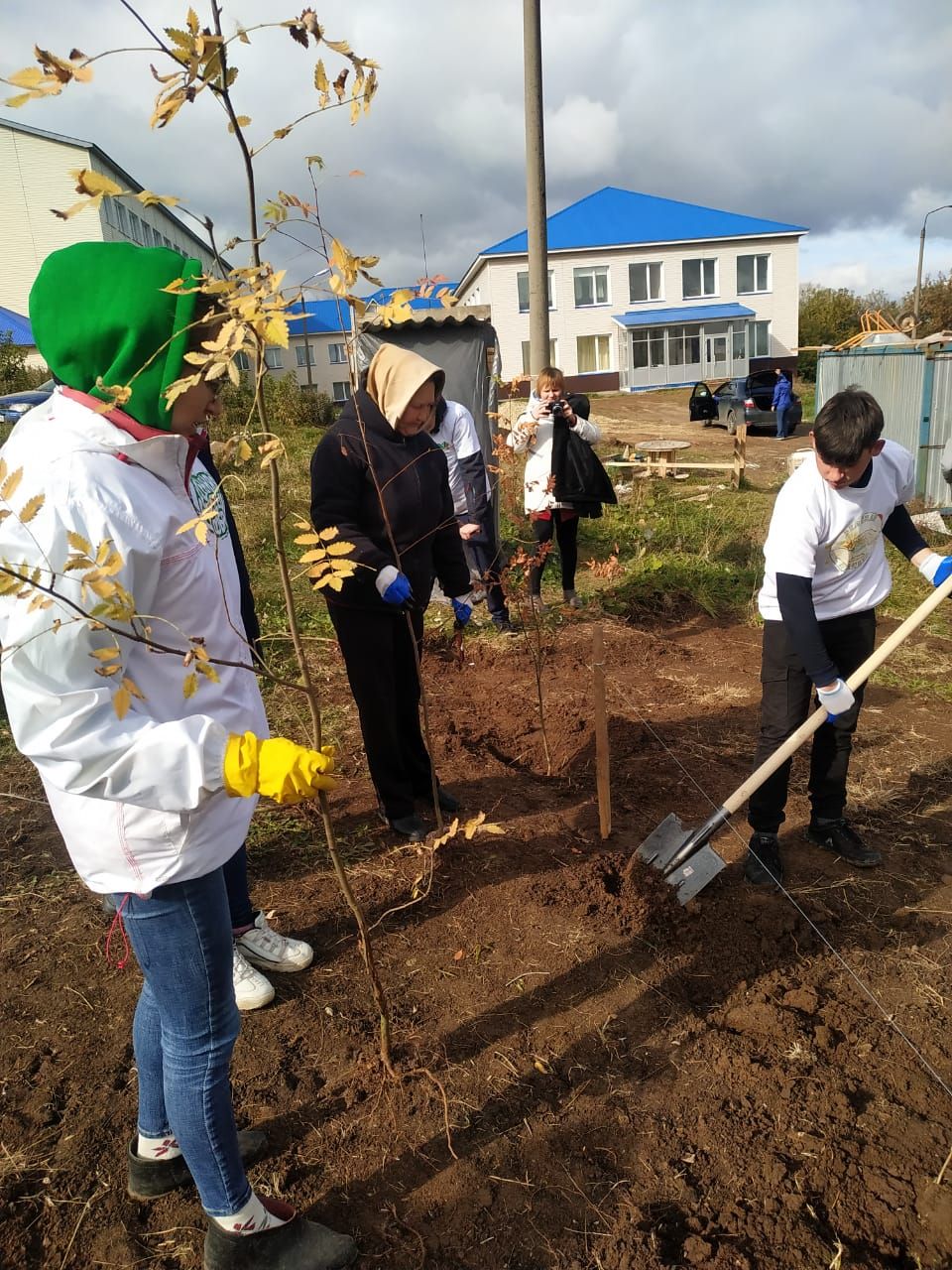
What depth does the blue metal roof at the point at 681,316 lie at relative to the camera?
3534 cm

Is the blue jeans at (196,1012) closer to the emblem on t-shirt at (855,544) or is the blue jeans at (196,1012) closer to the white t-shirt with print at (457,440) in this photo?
the emblem on t-shirt at (855,544)

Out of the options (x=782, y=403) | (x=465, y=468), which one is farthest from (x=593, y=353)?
(x=465, y=468)

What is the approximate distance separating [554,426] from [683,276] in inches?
1388

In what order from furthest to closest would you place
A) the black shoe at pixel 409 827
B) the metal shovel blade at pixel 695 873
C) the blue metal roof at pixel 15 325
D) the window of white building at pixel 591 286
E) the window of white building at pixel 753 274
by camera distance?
the window of white building at pixel 753 274
the window of white building at pixel 591 286
the blue metal roof at pixel 15 325
the black shoe at pixel 409 827
the metal shovel blade at pixel 695 873

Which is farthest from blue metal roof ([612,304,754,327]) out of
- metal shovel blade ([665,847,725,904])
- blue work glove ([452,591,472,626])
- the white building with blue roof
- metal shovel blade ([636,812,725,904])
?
Answer: metal shovel blade ([665,847,725,904])

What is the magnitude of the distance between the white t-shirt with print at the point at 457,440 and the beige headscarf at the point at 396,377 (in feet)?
6.91

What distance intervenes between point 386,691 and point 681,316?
3674cm

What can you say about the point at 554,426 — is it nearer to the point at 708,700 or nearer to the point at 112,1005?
the point at 708,700

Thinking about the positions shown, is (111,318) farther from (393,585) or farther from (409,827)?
A: (409,827)

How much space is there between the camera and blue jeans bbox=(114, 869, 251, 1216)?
1.40 meters

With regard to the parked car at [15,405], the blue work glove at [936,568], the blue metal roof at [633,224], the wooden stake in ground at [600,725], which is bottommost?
the wooden stake in ground at [600,725]

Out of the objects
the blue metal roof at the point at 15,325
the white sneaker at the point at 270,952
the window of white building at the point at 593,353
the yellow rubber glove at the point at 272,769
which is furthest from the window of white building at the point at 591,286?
the yellow rubber glove at the point at 272,769

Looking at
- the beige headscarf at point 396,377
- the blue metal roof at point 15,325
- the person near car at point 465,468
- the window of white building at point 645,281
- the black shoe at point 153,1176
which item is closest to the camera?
the black shoe at point 153,1176

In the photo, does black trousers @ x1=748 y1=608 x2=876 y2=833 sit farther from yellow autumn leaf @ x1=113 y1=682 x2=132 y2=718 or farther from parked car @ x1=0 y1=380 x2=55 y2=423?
parked car @ x1=0 y1=380 x2=55 y2=423
